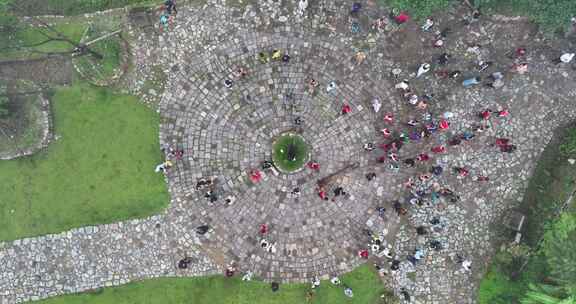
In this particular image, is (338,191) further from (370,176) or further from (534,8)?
(534,8)

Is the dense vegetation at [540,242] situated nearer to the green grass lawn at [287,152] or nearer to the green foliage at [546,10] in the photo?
the green foliage at [546,10]

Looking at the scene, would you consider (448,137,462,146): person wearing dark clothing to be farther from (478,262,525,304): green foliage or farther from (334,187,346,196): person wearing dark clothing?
(478,262,525,304): green foliage

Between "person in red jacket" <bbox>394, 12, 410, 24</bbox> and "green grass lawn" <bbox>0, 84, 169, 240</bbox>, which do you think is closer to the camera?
"person in red jacket" <bbox>394, 12, 410, 24</bbox>

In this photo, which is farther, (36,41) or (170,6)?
(36,41)

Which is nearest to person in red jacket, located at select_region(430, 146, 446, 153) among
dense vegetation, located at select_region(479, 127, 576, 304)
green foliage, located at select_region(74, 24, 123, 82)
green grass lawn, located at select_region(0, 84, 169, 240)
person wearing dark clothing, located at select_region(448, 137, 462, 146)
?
person wearing dark clothing, located at select_region(448, 137, 462, 146)

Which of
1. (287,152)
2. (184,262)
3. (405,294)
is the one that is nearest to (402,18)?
(287,152)

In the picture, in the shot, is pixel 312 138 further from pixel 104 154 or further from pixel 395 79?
pixel 104 154
